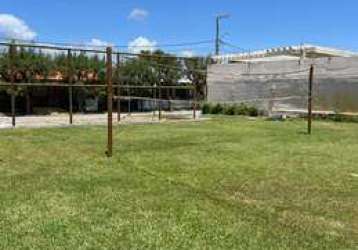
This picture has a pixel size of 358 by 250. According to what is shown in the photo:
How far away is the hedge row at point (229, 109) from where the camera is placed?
2589 centimetres

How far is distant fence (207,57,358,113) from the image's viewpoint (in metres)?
23.5

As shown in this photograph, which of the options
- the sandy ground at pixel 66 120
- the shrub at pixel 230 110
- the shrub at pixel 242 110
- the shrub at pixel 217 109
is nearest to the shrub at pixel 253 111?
the shrub at pixel 242 110

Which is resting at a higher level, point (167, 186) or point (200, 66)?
point (200, 66)

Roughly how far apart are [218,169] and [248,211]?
2.73 meters

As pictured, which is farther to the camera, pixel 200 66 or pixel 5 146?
pixel 200 66

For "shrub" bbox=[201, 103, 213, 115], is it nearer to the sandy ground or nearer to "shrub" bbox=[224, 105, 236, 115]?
the sandy ground

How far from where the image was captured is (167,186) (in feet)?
23.4

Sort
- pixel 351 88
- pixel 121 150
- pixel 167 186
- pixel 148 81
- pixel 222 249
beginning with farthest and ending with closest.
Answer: pixel 148 81 → pixel 351 88 → pixel 121 150 → pixel 167 186 → pixel 222 249

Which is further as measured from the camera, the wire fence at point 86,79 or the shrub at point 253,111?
the wire fence at point 86,79

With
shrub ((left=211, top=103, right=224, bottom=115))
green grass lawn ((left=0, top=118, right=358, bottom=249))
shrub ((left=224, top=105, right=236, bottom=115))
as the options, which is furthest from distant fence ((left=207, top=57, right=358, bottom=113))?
green grass lawn ((left=0, top=118, right=358, bottom=249))

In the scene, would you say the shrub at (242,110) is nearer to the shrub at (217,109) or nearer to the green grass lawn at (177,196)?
the shrub at (217,109)

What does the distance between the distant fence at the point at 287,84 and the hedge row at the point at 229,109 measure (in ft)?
1.79

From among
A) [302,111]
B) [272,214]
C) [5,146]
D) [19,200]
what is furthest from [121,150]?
[302,111]

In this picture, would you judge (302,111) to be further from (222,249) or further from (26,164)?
(222,249)
